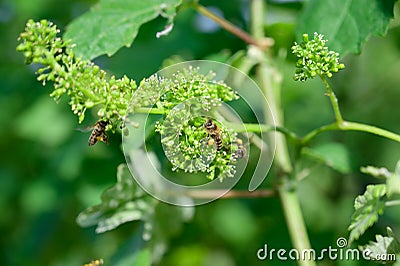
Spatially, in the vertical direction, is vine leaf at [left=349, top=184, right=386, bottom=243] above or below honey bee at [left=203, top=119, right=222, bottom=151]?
below

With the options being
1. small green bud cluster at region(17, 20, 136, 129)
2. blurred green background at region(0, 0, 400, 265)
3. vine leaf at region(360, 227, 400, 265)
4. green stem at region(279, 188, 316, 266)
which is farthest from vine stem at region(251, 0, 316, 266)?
small green bud cluster at region(17, 20, 136, 129)

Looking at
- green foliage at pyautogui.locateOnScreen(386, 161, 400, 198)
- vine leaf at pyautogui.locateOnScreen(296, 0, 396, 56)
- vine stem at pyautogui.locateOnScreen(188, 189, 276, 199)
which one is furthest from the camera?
vine stem at pyautogui.locateOnScreen(188, 189, 276, 199)

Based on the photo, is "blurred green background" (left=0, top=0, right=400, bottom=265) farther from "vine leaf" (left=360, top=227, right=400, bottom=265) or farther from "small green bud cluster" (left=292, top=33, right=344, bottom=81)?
"small green bud cluster" (left=292, top=33, right=344, bottom=81)

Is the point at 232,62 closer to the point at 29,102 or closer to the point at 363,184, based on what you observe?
the point at 363,184

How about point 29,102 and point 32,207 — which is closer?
point 32,207

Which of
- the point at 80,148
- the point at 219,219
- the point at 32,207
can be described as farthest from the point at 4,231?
the point at 219,219

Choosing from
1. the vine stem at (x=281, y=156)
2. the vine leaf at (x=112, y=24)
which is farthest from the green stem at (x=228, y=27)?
the vine leaf at (x=112, y=24)
